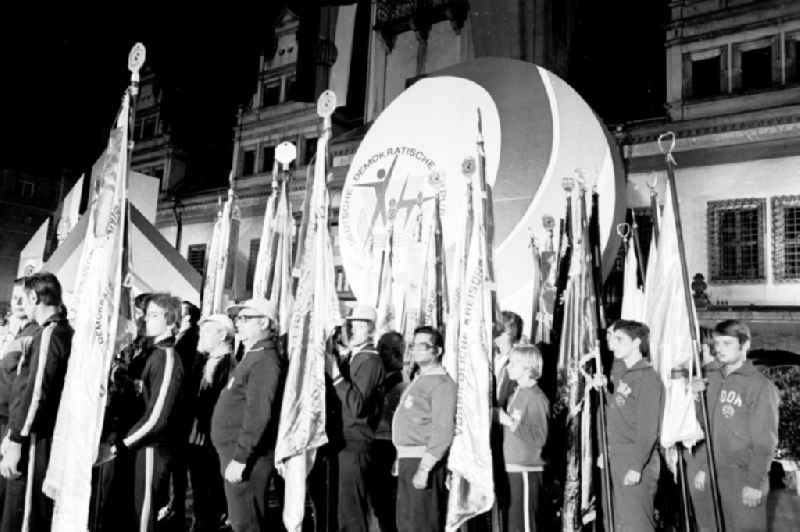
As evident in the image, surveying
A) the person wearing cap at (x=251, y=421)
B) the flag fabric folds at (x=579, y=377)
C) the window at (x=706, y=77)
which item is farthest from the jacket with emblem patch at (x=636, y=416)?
the window at (x=706, y=77)

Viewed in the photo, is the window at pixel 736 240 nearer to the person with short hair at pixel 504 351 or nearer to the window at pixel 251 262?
the person with short hair at pixel 504 351

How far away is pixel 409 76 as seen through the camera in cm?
1919

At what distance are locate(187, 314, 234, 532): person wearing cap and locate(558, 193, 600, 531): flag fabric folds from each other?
3.07 m

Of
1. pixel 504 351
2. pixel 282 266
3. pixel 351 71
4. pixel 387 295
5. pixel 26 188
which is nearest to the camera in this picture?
pixel 504 351

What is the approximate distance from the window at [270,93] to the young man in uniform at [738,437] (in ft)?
66.6

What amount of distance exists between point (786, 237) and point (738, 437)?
1054 cm

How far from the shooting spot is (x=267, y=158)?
23016mm

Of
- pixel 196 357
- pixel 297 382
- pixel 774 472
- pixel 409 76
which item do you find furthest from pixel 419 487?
pixel 409 76

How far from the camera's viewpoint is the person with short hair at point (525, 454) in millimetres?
5012

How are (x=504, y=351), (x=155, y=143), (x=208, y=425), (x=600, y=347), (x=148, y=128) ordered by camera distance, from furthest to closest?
(x=148, y=128), (x=155, y=143), (x=504, y=351), (x=208, y=425), (x=600, y=347)

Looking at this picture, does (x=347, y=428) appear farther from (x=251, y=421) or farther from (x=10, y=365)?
(x=10, y=365)

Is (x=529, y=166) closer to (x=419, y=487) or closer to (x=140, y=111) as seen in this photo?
(x=419, y=487)

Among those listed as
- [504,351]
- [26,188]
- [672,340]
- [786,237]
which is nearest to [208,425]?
[504,351]

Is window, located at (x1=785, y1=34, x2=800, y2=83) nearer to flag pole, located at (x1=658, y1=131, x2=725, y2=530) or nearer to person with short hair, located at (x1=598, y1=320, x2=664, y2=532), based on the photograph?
flag pole, located at (x1=658, y1=131, x2=725, y2=530)
